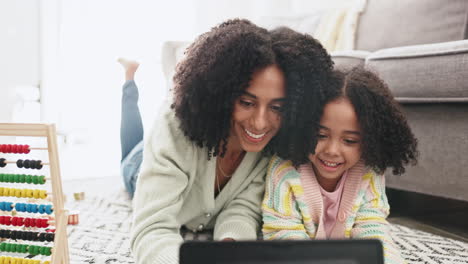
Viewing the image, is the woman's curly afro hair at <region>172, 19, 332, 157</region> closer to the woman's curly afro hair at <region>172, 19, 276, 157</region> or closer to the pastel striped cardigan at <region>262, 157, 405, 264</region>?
the woman's curly afro hair at <region>172, 19, 276, 157</region>

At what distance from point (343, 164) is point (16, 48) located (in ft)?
6.10

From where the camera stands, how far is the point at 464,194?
3.87 ft

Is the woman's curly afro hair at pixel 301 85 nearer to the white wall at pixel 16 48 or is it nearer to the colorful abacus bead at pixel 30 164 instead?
the colorful abacus bead at pixel 30 164

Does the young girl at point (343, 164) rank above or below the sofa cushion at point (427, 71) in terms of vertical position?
below

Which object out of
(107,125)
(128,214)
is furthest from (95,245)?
(107,125)

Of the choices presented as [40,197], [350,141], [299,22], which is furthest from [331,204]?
[299,22]

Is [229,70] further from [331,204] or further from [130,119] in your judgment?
[130,119]

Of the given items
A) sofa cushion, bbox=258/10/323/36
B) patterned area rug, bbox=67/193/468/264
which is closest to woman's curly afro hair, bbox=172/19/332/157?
patterned area rug, bbox=67/193/468/264

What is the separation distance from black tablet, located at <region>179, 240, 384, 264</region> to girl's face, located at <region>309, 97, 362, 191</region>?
0.46 m

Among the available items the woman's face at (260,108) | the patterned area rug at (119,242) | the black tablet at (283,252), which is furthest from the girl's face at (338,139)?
the black tablet at (283,252)

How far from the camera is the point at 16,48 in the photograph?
2.14m

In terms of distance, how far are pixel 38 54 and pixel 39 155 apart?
0.60 meters

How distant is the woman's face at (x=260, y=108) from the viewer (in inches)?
34.4

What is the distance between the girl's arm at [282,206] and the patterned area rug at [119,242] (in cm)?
31
